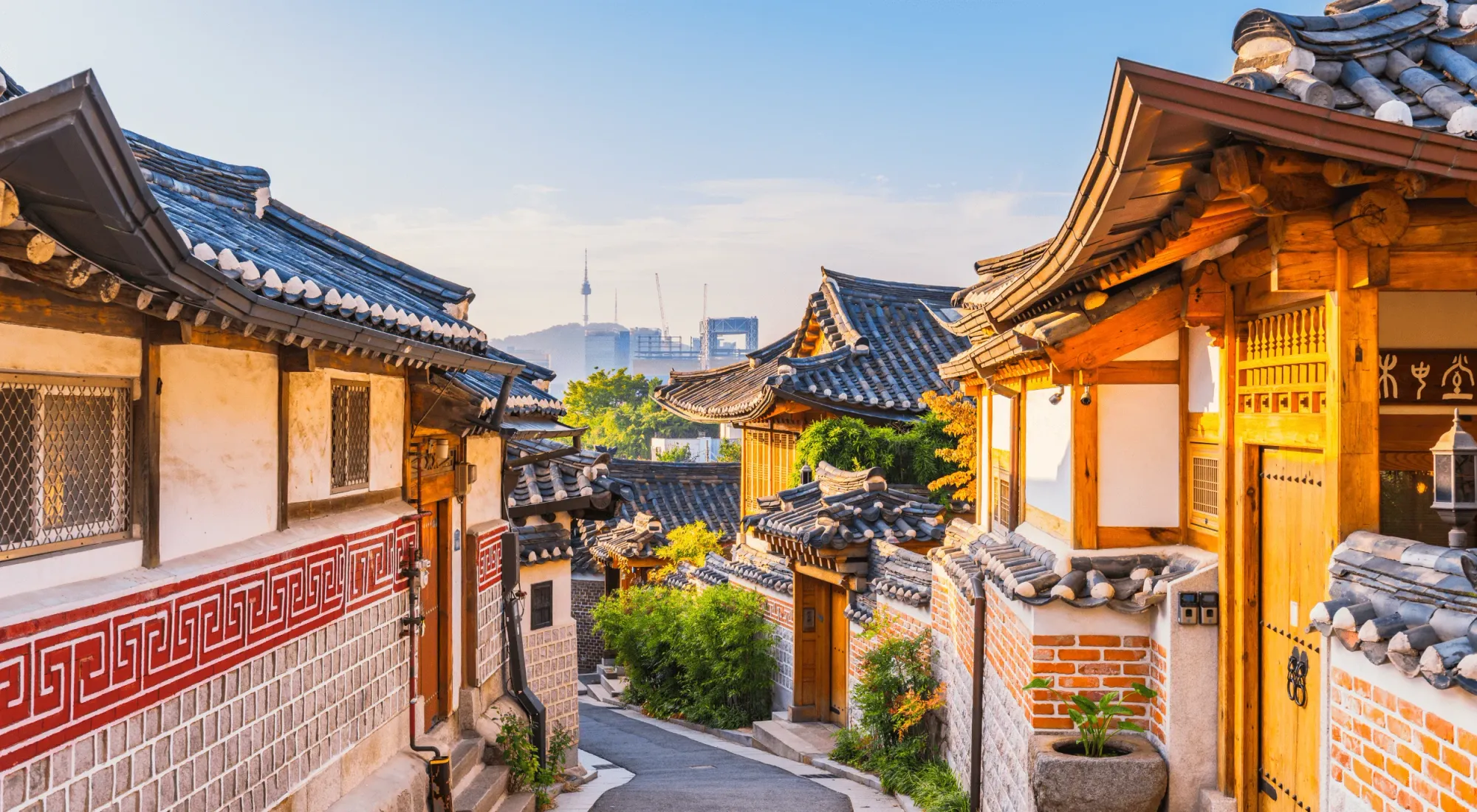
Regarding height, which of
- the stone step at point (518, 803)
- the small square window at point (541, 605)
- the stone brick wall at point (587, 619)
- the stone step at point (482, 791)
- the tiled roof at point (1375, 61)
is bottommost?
the stone brick wall at point (587, 619)

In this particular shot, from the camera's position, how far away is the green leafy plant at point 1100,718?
7.01 meters

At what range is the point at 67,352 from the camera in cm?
493

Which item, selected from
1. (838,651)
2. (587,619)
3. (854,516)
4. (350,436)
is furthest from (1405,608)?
(587,619)

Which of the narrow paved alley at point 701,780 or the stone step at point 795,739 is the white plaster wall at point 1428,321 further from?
the stone step at point 795,739

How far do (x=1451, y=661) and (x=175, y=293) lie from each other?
4809 millimetres

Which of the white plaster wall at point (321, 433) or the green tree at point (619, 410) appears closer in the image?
the white plaster wall at point (321, 433)

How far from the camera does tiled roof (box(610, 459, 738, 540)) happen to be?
3397 cm

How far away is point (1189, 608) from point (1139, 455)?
1.19 metres

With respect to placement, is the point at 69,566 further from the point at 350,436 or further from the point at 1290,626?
the point at 1290,626

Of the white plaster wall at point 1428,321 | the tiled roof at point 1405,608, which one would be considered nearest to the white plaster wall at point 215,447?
the tiled roof at point 1405,608

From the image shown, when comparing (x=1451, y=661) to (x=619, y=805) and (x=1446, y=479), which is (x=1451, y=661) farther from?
(x=619, y=805)

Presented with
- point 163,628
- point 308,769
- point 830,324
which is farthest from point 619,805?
point 830,324

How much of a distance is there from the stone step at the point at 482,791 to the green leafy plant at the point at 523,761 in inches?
6.8

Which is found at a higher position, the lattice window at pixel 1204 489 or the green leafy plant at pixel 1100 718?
the lattice window at pixel 1204 489
